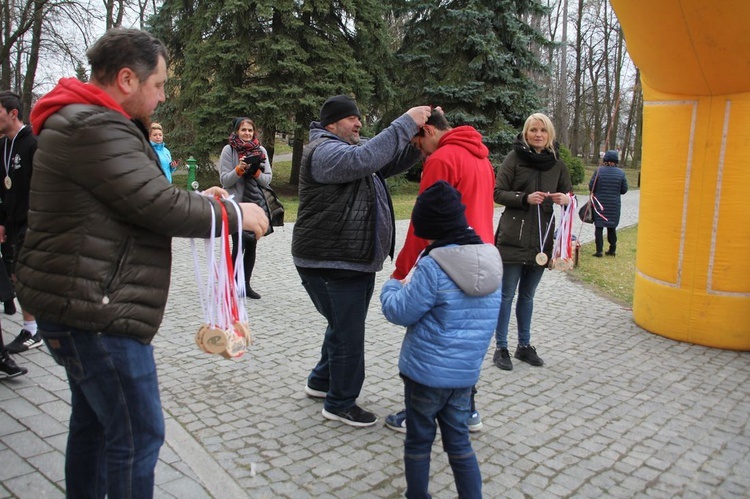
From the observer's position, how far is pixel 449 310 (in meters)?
2.76

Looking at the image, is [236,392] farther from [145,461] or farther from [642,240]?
[642,240]

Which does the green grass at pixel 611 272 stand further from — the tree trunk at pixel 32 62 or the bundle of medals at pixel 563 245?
the tree trunk at pixel 32 62

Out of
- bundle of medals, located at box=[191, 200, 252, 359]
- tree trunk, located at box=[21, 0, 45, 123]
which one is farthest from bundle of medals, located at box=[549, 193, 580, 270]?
tree trunk, located at box=[21, 0, 45, 123]

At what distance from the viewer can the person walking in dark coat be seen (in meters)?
11.3

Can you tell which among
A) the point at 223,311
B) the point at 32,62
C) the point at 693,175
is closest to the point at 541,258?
the point at 693,175

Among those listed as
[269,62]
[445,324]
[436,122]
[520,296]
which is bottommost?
[520,296]

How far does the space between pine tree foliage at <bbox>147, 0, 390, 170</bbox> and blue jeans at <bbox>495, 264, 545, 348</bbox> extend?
45.7 feet

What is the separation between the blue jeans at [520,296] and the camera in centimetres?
491

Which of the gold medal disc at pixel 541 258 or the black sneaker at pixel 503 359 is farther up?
the gold medal disc at pixel 541 258

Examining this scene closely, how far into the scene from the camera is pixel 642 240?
6.12 m

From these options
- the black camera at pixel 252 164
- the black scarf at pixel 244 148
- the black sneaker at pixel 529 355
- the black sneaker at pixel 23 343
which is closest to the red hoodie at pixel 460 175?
the black sneaker at pixel 529 355

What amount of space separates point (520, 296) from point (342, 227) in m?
2.16

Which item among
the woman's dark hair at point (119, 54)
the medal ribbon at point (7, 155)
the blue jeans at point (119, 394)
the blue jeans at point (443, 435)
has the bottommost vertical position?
the blue jeans at point (443, 435)

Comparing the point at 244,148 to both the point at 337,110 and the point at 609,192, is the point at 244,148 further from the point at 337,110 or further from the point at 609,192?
the point at 609,192
